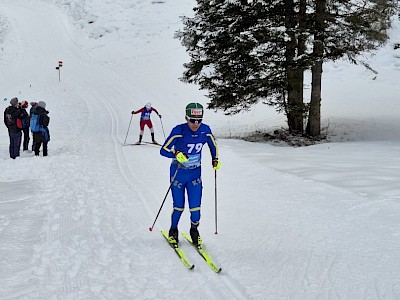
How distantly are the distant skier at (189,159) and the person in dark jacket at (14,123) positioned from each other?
8546mm

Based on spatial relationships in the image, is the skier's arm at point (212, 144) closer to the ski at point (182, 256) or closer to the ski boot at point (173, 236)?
the ski boot at point (173, 236)

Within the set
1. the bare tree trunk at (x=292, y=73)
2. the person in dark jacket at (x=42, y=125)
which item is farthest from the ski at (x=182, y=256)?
the bare tree trunk at (x=292, y=73)

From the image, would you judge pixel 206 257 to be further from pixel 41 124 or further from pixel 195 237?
pixel 41 124

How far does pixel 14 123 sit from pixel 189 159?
884 cm

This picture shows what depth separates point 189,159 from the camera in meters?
6.28

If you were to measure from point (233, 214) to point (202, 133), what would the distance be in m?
2.28

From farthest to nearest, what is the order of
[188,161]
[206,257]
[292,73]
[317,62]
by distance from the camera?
[317,62], [292,73], [188,161], [206,257]

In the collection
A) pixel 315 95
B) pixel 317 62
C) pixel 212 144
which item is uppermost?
pixel 317 62

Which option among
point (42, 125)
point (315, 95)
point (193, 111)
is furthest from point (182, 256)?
point (315, 95)

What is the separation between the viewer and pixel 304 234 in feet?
21.1

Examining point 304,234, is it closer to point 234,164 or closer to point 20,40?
point 234,164

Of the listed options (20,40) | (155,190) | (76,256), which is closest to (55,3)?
(20,40)

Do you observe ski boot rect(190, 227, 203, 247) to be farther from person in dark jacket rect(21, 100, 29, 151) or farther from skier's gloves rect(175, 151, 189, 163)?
person in dark jacket rect(21, 100, 29, 151)

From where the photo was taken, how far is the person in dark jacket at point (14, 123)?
504 inches
